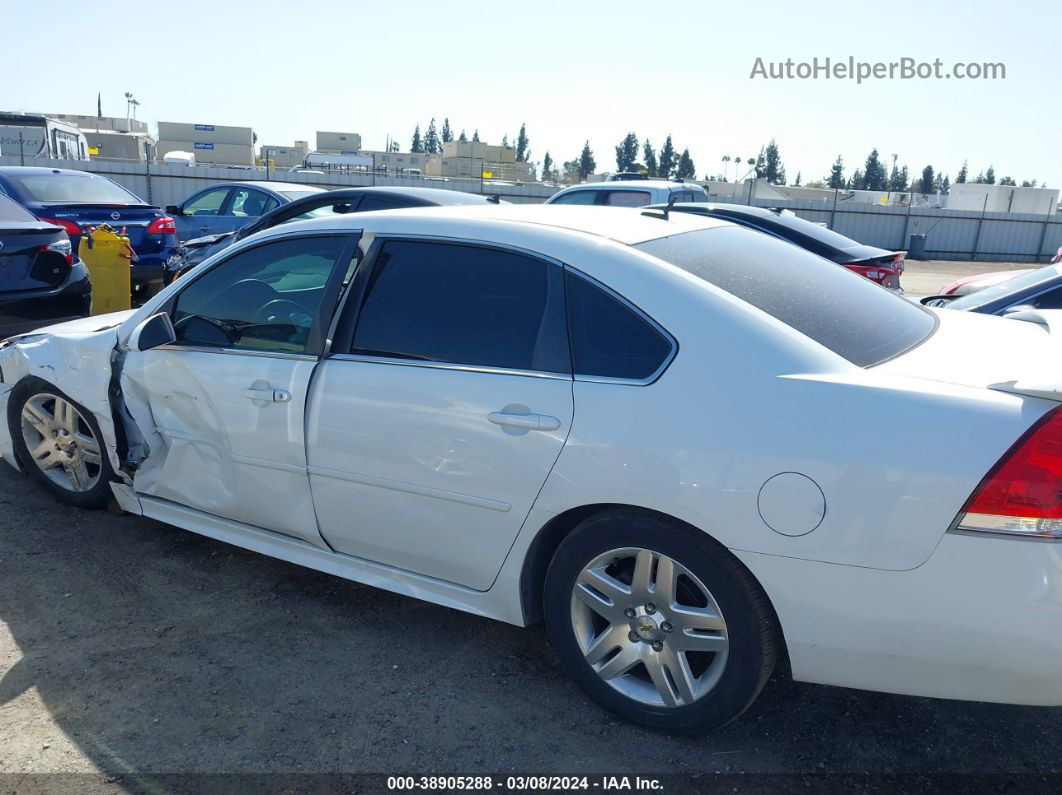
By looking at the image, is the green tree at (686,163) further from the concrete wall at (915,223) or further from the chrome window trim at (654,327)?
the chrome window trim at (654,327)

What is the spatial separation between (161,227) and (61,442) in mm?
6942

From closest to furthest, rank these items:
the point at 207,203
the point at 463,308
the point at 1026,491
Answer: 1. the point at 1026,491
2. the point at 463,308
3. the point at 207,203

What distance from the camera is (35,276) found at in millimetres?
6746

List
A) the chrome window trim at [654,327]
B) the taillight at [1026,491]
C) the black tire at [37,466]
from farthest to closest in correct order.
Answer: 1. the black tire at [37,466]
2. the chrome window trim at [654,327]
3. the taillight at [1026,491]

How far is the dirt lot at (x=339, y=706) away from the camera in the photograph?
8.75ft

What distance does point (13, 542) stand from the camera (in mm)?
4086

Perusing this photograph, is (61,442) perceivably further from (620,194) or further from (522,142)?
(522,142)

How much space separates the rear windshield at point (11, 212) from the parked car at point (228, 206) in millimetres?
4048

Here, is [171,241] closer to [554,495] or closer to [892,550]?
[554,495]

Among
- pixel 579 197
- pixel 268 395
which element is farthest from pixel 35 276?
pixel 579 197

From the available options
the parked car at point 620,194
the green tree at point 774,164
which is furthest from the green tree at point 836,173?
the parked car at point 620,194

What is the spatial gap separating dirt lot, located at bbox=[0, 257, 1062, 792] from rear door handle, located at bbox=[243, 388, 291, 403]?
35.3 inches

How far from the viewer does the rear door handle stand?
10.8 ft

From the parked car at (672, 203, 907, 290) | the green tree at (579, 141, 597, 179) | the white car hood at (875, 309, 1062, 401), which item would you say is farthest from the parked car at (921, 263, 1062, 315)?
the green tree at (579, 141, 597, 179)
